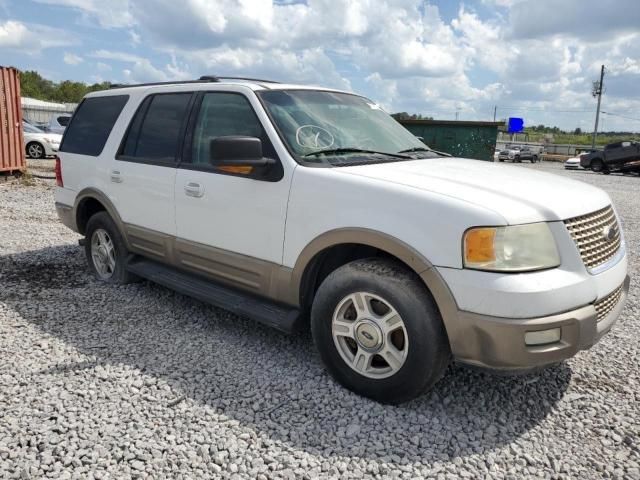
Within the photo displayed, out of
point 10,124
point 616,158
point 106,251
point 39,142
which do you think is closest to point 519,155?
point 616,158

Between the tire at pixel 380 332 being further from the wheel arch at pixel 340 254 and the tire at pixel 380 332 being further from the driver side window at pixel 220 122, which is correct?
the driver side window at pixel 220 122

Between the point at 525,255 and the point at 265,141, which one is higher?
the point at 265,141

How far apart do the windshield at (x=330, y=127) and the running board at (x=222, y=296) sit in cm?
104

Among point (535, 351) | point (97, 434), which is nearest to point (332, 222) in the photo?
point (535, 351)

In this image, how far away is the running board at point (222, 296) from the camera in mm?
3455

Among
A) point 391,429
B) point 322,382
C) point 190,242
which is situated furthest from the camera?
point 190,242

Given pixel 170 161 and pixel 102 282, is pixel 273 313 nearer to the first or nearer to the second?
pixel 170 161

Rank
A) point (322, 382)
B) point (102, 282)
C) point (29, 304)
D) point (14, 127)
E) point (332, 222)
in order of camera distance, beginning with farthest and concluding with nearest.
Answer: point (14, 127), point (102, 282), point (29, 304), point (322, 382), point (332, 222)

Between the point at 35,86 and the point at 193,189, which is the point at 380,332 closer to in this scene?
the point at 193,189

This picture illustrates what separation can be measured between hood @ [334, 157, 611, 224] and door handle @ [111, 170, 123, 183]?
7.80 ft

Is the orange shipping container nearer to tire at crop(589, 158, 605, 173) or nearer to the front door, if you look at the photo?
the front door

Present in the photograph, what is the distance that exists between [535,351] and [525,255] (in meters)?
0.48

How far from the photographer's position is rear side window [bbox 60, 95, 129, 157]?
16.3ft

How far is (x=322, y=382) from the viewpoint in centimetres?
337
